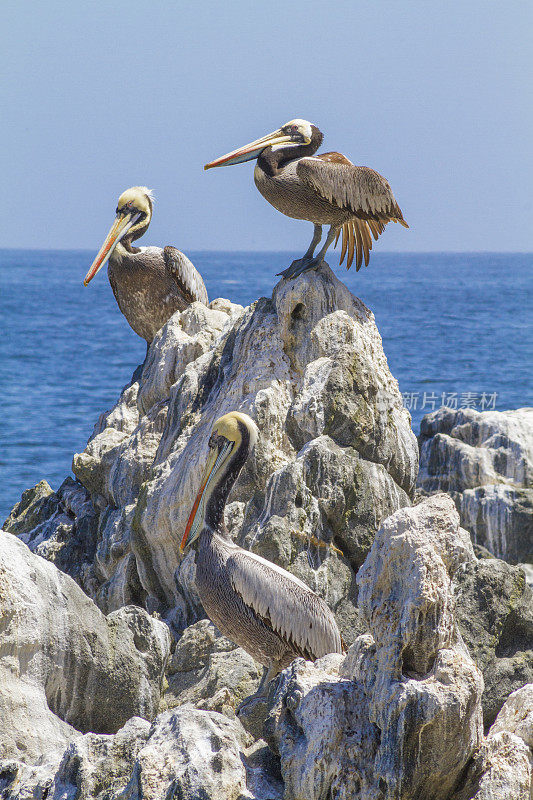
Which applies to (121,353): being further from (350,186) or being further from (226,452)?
(226,452)

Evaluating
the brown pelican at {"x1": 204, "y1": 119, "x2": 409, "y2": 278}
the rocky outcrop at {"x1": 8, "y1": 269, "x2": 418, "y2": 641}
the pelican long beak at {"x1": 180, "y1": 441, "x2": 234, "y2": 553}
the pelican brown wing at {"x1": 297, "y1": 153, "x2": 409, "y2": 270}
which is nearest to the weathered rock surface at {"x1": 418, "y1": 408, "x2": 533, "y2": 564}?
the rocky outcrop at {"x1": 8, "y1": 269, "x2": 418, "y2": 641}

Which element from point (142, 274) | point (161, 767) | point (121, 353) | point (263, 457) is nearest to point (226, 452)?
point (263, 457)

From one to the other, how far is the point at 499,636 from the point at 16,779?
2.42 metres

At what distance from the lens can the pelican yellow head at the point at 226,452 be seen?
5293 millimetres

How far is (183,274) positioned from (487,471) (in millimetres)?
3067

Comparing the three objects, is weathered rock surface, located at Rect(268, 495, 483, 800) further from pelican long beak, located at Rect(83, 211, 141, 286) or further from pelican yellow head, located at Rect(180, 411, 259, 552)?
pelican long beak, located at Rect(83, 211, 141, 286)

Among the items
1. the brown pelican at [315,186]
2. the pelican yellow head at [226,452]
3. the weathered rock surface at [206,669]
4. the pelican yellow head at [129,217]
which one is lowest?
the weathered rock surface at [206,669]

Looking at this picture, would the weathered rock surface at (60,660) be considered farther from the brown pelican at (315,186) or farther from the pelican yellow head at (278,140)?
the pelican yellow head at (278,140)

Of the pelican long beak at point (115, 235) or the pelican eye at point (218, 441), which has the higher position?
the pelican long beak at point (115, 235)

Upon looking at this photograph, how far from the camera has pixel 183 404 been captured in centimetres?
718

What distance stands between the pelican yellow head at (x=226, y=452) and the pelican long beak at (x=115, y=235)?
151 inches

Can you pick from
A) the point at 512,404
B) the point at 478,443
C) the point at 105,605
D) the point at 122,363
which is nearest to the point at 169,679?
the point at 105,605

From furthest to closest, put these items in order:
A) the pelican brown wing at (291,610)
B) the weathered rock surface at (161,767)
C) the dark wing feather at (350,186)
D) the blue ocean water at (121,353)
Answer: the blue ocean water at (121,353)
the dark wing feather at (350,186)
the pelican brown wing at (291,610)
the weathered rock surface at (161,767)

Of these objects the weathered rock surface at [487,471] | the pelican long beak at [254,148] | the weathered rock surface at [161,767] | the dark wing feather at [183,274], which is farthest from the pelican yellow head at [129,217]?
the weathered rock surface at [161,767]
